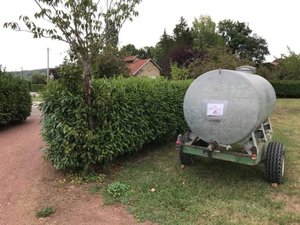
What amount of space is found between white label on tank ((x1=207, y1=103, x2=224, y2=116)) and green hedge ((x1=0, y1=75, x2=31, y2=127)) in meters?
7.61

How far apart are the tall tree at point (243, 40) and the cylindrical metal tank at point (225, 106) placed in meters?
53.7

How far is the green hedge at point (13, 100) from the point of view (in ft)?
35.5

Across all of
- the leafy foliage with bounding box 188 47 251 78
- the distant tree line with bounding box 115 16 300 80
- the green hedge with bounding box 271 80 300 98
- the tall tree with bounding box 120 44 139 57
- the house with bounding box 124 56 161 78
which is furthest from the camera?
the house with bounding box 124 56 161 78

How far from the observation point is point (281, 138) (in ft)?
30.4

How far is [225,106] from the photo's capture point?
5254 mm

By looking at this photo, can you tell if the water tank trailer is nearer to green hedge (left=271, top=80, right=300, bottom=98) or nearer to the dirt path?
the dirt path

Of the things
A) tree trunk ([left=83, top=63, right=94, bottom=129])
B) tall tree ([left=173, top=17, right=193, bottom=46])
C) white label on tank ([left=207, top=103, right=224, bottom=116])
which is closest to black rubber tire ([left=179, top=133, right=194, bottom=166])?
white label on tank ([left=207, top=103, right=224, bottom=116])

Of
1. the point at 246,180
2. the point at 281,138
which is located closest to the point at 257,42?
the point at 281,138

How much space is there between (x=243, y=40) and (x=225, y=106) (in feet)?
187

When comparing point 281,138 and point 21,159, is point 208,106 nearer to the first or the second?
point 21,159

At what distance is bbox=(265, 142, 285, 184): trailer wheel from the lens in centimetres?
538

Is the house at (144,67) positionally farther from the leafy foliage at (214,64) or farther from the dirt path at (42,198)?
the dirt path at (42,198)

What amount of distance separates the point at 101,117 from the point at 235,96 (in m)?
2.23

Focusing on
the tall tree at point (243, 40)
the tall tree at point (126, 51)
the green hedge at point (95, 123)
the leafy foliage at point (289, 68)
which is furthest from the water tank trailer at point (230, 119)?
the tall tree at point (243, 40)
